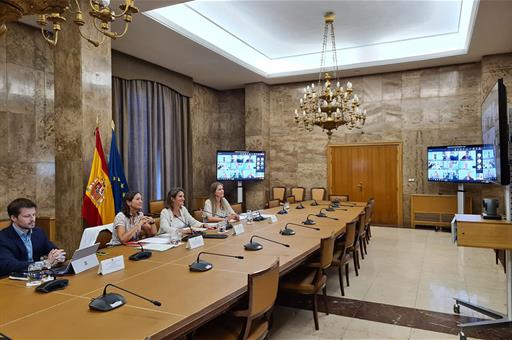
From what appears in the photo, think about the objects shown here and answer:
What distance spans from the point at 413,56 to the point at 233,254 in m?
6.88

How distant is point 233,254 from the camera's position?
298 cm

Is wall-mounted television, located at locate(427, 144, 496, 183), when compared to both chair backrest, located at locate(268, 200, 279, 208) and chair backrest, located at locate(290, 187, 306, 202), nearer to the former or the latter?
chair backrest, located at locate(290, 187, 306, 202)

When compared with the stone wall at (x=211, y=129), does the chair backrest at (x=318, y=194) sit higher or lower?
lower

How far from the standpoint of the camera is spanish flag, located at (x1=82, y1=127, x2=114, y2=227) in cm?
441

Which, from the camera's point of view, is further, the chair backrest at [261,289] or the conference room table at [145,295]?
the chair backrest at [261,289]

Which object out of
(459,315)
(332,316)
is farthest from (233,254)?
(459,315)

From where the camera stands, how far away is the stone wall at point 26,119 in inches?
205

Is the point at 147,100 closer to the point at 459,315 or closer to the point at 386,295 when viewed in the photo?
the point at 386,295

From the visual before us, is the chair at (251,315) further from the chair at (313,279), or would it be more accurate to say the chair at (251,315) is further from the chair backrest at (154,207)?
the chair backrest at (154,207)

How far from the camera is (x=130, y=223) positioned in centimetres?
365

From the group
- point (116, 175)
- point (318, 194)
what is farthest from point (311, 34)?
point (116, 175)

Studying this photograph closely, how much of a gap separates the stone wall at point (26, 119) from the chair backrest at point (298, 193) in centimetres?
587

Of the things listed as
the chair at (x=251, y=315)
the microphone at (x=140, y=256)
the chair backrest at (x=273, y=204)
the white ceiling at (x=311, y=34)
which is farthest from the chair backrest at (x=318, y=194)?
the chair at (x=251, y=315)

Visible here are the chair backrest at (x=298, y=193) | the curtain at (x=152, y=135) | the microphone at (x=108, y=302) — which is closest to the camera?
the microphone at (x=108, y=302)
